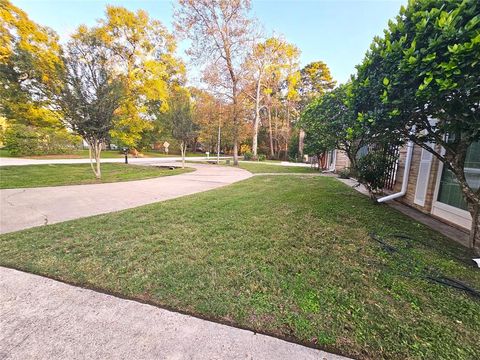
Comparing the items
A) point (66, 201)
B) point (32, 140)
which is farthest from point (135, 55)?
point (66, 201)

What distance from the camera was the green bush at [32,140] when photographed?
16125 mm

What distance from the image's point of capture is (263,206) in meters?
4.78

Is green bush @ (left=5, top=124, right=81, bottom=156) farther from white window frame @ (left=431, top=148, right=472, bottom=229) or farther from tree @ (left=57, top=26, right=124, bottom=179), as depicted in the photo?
white window frame @ (left=431, top=148, right=472, bottom=229)

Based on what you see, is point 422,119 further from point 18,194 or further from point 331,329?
point 18,194

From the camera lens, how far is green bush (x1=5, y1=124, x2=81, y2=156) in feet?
52.9

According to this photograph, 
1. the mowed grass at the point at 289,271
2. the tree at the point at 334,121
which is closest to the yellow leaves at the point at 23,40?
the mowed grass at the point at 289,271

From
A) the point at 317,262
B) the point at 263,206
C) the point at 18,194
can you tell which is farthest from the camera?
the point at 18,194

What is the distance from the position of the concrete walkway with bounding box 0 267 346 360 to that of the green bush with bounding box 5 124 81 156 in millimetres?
17569

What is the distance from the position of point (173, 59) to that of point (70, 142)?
1466 centimetres

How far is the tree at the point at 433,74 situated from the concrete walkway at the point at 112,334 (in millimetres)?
2617

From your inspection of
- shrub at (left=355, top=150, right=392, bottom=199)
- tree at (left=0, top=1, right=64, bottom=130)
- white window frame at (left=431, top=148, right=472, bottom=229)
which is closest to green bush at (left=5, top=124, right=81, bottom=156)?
tree at (left=0, top=1, right=64, bottom=130)

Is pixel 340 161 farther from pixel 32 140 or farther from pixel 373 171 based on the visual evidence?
pixel 32 140

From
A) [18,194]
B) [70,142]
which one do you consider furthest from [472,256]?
[70,142]

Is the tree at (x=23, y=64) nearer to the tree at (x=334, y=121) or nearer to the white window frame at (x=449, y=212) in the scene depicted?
the tree at (x=334, y=121)
